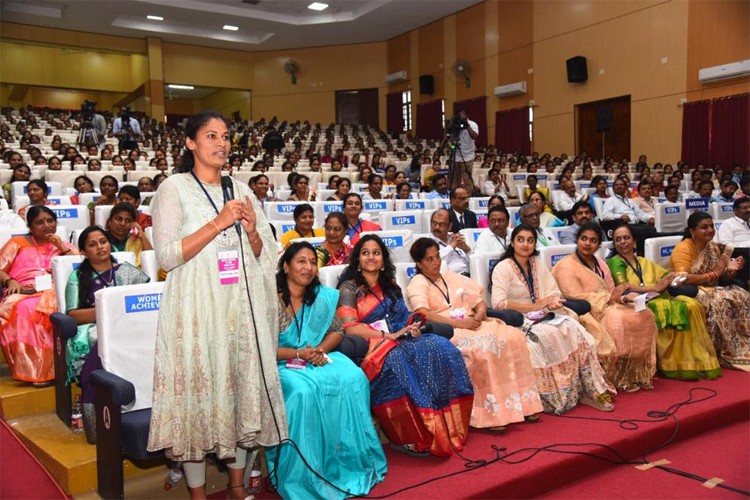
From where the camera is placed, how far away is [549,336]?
3160mm

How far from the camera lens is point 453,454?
8.50ft

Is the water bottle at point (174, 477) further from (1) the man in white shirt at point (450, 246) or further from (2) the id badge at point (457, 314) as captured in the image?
(1) the man in white shirt at point (450, 246)

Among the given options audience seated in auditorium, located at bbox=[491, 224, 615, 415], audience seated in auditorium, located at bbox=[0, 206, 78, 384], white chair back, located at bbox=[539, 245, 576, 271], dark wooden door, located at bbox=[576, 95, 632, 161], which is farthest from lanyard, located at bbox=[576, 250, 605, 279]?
dark wooden door, located at bbox=[576, 95, 632, 161]

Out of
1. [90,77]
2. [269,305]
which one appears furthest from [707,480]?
[90,77]

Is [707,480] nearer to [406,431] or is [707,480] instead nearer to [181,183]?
[406,431]

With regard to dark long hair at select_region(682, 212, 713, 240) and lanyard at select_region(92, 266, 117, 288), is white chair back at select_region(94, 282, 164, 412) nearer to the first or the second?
lanyard at select_region(92, 266, 117, 288)

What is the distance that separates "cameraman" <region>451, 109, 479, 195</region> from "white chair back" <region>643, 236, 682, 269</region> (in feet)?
11.4

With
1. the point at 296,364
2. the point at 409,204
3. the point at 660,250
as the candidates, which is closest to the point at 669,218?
the point at 660,250

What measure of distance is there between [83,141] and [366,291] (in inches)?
349

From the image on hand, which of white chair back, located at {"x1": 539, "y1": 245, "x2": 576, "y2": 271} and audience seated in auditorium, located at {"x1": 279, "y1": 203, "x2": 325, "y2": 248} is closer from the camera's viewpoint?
white chair back, located at {"x1": 539, "y1": 245, "x2": 576, "y2": 271}

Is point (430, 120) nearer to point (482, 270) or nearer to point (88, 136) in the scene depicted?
point (88, 136)

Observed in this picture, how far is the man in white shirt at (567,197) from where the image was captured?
7473mm

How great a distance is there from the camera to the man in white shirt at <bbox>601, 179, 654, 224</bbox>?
673 centimetres

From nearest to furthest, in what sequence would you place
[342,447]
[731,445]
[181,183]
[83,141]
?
1. [181,183]
2. [342,447]
3. [731,445]
4. [83,141]
